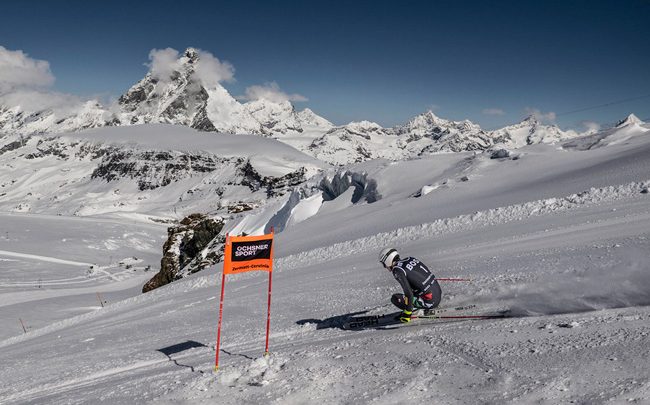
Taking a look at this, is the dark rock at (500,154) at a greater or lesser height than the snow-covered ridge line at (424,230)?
greater

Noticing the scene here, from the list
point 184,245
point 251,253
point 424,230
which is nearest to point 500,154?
point 424,230

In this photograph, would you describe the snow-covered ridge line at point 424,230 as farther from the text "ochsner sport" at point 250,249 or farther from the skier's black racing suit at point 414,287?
the text "ochsner sport" at point 250,249

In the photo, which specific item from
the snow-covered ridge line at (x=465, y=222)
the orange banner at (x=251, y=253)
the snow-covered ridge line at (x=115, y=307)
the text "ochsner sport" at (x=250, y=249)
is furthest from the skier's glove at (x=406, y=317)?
the snow-covered ridge line at (x=115, y=307)

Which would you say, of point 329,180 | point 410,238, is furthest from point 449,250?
point 329,180

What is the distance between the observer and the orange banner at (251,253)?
864cm

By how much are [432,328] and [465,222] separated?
12171mm

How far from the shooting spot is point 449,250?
50.1 feet

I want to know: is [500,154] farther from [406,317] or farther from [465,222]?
[406,317]

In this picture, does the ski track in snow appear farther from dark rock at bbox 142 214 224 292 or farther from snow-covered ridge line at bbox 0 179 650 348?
snow-covered ridge line at bbox 0 179 650 348

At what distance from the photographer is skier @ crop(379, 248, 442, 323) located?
8.49m

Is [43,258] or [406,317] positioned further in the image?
Answer: [43,258]

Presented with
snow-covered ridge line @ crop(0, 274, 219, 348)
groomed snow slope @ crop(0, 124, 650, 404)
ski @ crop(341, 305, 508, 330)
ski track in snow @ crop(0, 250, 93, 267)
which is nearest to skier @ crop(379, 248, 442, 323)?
ski @ crop(341, 305, 508, 330)

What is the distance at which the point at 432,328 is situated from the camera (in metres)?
7.88

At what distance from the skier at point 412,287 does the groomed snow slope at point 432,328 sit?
47 centimetres
